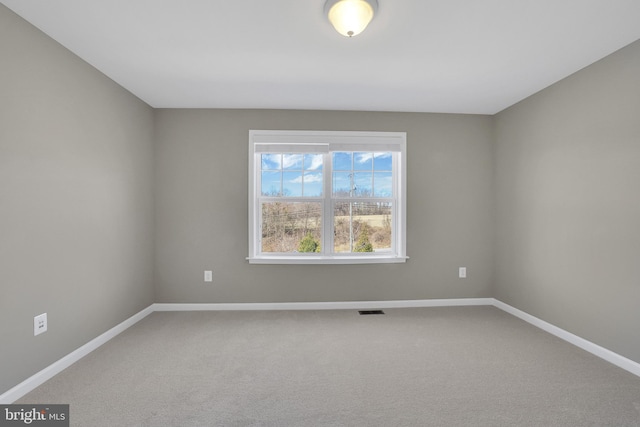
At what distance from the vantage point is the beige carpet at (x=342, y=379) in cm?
171

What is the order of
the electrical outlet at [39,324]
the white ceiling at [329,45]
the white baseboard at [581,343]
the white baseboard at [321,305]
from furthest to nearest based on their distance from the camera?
the white baseboard at [321,305] < the white baseboard at [581,343] < the electrical outlet at [39,324] < the white ceiling at [329,45]

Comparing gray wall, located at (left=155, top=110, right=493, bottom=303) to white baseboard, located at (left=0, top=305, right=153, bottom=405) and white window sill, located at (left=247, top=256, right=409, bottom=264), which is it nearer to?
white window sill, located at (left=247, top=256, right=409, bottom=264)

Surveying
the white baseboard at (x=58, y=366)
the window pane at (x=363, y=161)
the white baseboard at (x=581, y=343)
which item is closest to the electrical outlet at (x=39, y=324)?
the white baseboard at (x=58, y=366)

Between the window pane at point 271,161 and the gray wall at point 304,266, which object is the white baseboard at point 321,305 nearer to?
the gray wall at point 304,266

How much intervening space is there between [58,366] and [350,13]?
3191 millimetres

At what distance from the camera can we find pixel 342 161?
3.68 metres

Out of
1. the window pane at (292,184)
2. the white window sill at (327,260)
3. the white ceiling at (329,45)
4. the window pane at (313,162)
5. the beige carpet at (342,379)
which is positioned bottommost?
the beige carpet at (342,379)

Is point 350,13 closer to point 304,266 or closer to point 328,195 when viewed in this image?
point 328,195

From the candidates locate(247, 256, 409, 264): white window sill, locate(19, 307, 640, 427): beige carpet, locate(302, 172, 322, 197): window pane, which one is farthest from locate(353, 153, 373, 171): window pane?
locate(19, 307, 640, 427): beige carpet

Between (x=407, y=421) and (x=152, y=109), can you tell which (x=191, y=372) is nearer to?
(x=407, y=421)

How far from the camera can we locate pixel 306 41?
2.15 m

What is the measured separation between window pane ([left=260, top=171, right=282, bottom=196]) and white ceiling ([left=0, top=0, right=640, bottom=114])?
901 millimetres

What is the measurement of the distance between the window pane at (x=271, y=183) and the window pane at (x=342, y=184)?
0.69 m

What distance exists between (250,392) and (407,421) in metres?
1.00
